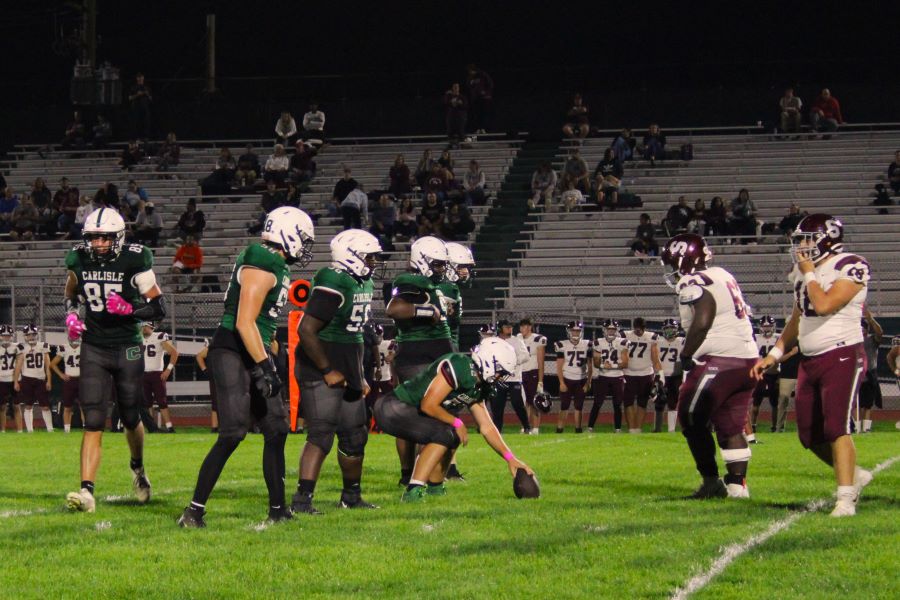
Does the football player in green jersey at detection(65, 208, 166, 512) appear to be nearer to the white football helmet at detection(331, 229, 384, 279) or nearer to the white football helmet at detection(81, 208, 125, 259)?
the white football helmet at detection(81, 208, 125, 259)

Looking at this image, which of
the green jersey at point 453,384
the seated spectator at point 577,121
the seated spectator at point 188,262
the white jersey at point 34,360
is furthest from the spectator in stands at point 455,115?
the green jersey at point 453,384

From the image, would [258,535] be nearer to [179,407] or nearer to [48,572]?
[48,572]

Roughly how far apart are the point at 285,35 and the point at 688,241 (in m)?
25.8

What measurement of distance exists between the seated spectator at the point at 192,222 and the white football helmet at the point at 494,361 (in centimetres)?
1834

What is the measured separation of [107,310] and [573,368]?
1240 cm

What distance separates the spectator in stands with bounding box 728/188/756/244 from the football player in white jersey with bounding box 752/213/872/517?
16488 mm

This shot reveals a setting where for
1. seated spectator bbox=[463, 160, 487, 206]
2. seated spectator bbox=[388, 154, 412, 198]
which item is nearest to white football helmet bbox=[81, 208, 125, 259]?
seated spectator bbox=[463, 160, 487, 206]

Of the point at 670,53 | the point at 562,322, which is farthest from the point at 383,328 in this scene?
the point at 670,53

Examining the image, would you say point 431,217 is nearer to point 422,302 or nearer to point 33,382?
point 33,382

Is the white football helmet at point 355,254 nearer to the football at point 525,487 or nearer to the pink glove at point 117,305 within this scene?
the pink glove at point 117,305

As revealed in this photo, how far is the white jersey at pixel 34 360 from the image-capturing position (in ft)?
68.3

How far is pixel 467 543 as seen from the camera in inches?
262

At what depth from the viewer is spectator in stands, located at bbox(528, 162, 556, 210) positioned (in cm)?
2673

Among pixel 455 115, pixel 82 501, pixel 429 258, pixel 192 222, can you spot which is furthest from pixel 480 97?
pixel 82 501
